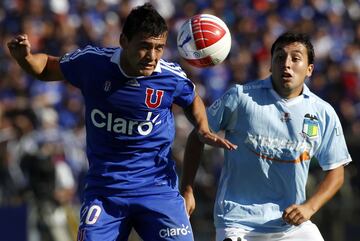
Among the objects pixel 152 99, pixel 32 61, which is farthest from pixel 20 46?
pixel 152 99

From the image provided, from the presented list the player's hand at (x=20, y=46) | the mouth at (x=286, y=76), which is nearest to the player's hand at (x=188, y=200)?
the mouth at (x=286, y=76)

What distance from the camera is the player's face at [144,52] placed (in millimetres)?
6598

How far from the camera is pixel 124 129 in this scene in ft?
22.2

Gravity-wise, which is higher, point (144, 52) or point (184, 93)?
point (144, 52)

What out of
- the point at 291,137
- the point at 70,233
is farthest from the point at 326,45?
the point at 291,137

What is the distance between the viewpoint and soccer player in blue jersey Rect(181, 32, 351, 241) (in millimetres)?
6984

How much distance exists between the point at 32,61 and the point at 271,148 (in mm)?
1853

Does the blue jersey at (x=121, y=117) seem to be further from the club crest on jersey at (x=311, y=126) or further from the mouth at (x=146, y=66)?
the club crest on jersey at (x=311, y=126)

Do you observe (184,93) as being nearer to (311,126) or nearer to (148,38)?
(148,38)

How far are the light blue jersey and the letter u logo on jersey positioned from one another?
0.49m

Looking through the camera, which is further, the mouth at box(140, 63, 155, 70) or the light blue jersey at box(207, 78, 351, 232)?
the light blue jersey at box(207, 78, 351, 232)

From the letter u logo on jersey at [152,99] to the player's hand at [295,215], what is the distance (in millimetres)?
1191

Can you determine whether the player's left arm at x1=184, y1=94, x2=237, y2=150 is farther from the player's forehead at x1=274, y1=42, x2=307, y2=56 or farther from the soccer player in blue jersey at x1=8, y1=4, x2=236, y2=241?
the player's forehead at x1=274, y1=42, x2=307, y2=56

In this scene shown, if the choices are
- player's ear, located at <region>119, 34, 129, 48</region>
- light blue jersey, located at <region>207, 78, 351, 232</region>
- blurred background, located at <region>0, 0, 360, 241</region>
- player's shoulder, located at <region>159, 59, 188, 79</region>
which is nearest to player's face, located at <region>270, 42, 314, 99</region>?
light blue jersey, located at <region>207, 78, 351, 232</region>
